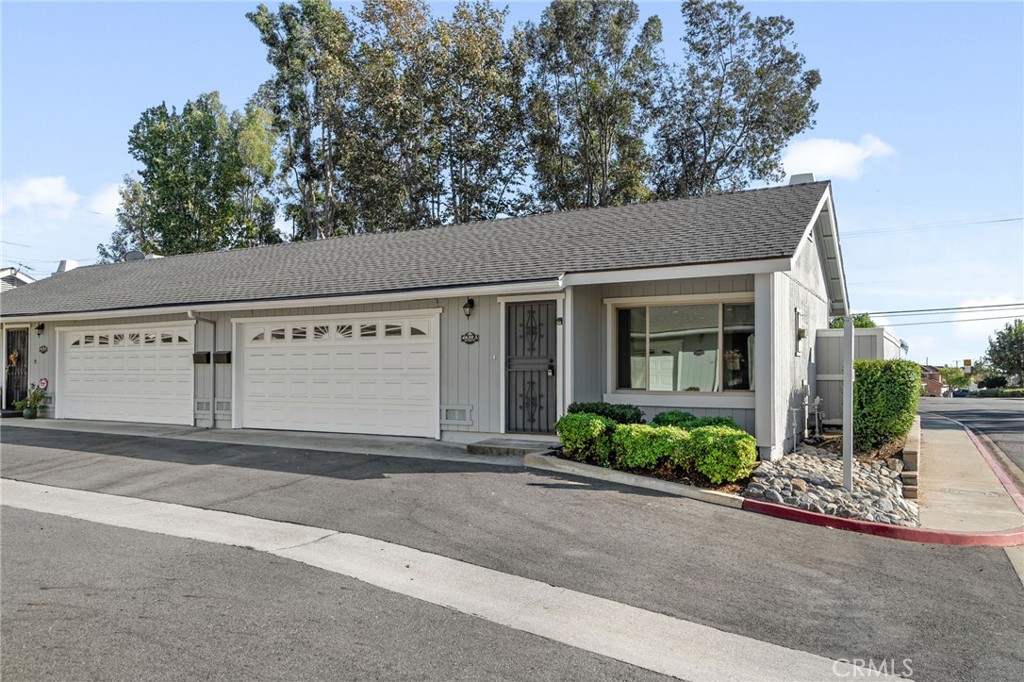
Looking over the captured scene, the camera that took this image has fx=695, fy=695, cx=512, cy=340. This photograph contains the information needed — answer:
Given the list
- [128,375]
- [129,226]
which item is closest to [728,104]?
[128,375]

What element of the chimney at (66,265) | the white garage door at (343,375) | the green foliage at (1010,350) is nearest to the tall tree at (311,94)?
the chimney at (66,265)

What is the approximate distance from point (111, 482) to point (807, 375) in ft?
35.2

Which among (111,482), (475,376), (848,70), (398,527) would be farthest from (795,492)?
(111,482)

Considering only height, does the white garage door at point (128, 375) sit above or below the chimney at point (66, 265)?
below

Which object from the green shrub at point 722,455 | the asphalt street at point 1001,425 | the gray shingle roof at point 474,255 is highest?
the gray shingle roof at point 474,255

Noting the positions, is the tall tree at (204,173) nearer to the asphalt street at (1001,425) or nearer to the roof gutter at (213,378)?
the roof gutter at (213,378)

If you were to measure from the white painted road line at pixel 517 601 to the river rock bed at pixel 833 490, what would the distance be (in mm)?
3524

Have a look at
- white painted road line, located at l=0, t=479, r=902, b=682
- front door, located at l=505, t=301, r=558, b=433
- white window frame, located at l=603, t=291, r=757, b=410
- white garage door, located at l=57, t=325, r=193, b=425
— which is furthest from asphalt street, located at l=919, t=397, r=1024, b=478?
white garage door, located at l=57, t=325, r=193, b=425

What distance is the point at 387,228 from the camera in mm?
→ 31625

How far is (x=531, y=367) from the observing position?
11188mm

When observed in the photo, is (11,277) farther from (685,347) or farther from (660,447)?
(660,447)

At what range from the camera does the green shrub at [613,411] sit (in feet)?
32.3

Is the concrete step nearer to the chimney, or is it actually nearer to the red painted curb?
the red painted curb

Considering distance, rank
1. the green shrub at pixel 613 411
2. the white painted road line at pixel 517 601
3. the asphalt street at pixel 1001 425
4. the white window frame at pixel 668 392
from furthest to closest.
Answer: the asphalt street at pixel 1001 425 → the white window frame at pixel 668 392 → the green shrub at pixel 613 411 → the white painted road line at pixel 517 601
